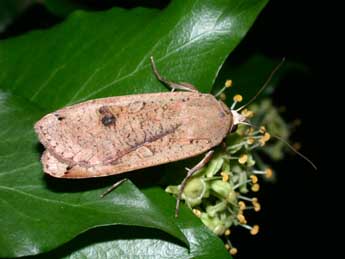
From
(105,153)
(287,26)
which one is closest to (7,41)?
(105,153)

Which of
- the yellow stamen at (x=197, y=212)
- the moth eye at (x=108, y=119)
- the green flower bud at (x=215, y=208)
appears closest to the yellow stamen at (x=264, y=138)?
the green flower bud at (x=215, y=208)

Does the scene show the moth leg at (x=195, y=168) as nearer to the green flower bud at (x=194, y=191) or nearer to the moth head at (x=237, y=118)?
the green flower bud at (x=194, y=191)

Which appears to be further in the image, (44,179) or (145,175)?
(145,175)

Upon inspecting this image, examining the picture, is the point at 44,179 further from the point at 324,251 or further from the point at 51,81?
the point at 324,251

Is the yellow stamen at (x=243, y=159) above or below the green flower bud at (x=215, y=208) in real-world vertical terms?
above

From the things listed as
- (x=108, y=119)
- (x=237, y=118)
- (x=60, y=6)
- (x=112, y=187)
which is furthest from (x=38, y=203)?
(x=60, y=6)

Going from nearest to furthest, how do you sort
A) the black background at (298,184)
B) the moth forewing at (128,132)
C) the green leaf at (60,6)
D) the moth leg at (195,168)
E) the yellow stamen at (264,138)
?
the moth forewing at (128,132)
the moth leg at (195,168)
the yellow stamen at (264,138)
the green leaf at (60,6)
the black background at (298,184)
